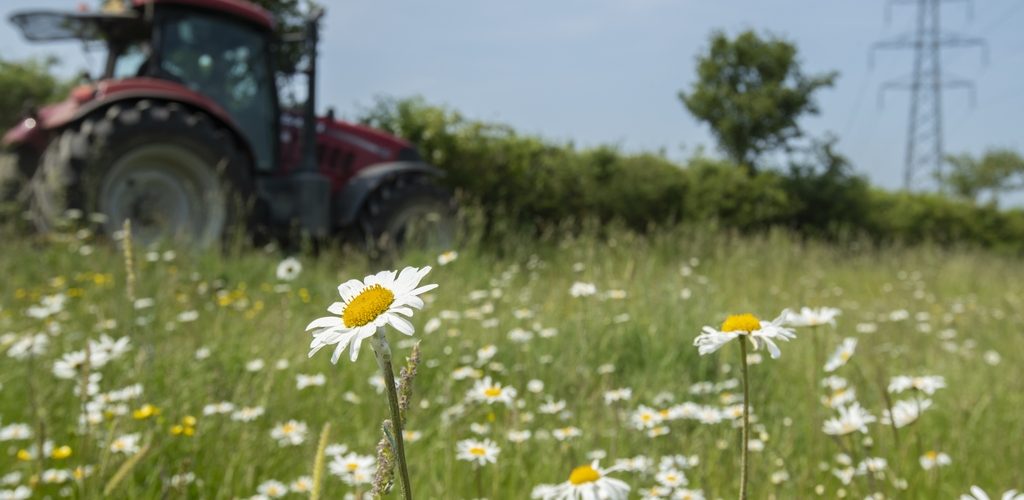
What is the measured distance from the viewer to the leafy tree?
2791 centimetres

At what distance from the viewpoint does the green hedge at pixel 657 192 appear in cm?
1178

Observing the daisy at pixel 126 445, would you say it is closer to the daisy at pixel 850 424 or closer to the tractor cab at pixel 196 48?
the daisy at pixel 850 424

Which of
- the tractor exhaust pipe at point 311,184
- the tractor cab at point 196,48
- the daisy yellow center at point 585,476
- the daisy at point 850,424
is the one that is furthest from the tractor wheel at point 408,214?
the daisy yellow center at point 585,476

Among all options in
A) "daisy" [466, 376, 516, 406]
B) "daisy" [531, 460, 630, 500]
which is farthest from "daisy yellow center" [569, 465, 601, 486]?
"daisy" [466, 376, 516, 406]

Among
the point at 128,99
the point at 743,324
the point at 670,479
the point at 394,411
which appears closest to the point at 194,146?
the point at 128,99

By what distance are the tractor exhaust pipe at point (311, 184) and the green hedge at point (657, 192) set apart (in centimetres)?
274

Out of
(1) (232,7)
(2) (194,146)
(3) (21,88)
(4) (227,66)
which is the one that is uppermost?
(3) (21,88)

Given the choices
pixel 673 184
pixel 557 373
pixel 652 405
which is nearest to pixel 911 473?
pixel 652 405

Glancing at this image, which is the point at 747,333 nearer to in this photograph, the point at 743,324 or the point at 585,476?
the point at 743,324

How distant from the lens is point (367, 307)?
2.62ft

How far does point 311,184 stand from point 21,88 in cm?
2590

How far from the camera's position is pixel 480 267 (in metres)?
7.64

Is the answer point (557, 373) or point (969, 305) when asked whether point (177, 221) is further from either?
point (969, 305)

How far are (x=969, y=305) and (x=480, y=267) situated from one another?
4.81 metres
